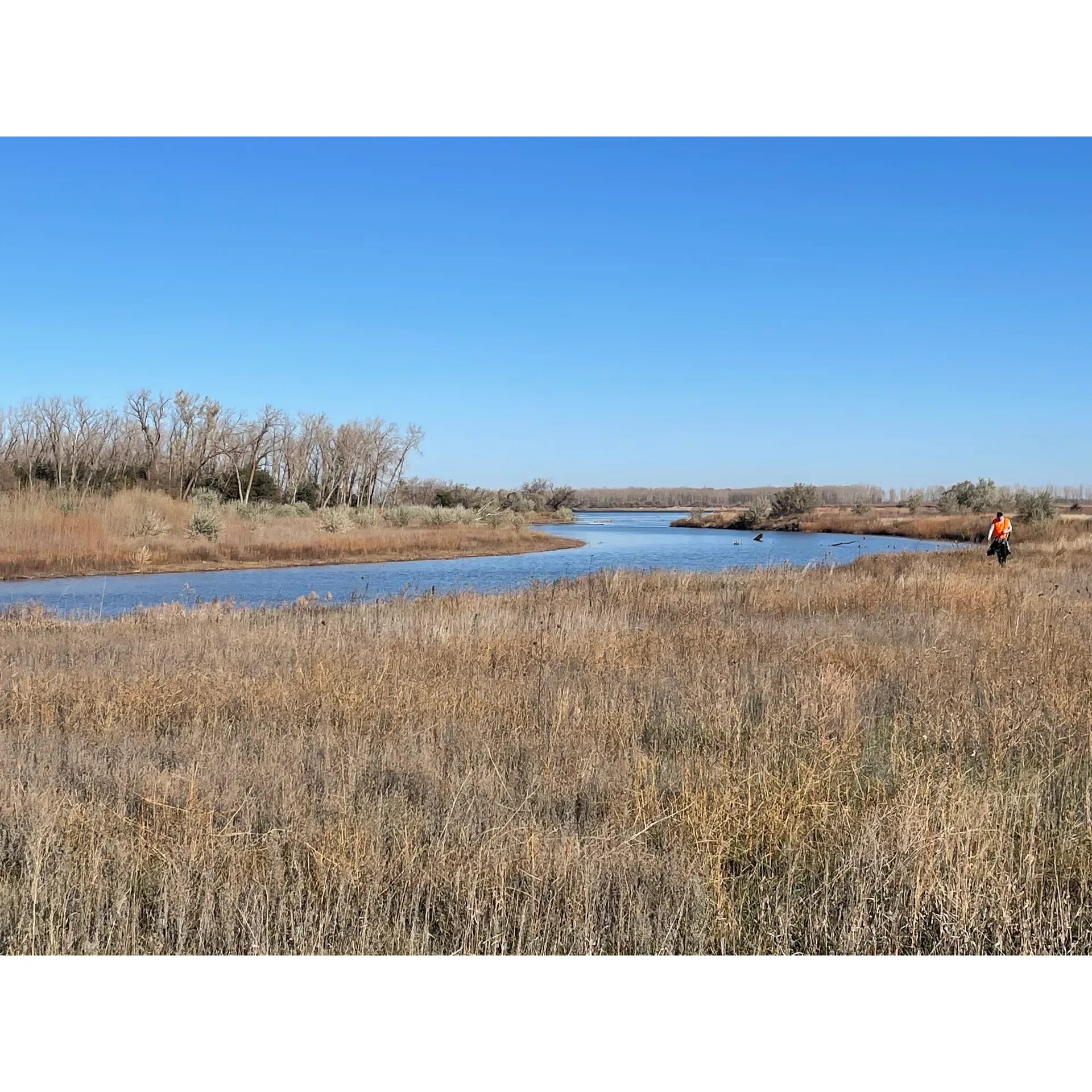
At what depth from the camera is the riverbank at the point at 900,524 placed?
39750 mm

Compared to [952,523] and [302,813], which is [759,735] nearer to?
[302,813]

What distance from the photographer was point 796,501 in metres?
89.7

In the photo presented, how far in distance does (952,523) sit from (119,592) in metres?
54.3

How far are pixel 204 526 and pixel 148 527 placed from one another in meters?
2.69

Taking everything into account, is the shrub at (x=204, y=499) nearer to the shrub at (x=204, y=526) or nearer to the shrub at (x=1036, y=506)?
the shrub at (x=204, y=526)

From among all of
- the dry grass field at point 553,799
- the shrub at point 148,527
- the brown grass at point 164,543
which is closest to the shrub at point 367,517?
the brown grass at point 164,543

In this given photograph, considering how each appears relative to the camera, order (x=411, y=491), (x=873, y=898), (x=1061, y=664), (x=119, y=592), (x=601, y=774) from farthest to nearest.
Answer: (x=411, y=491) < (x=119, y=592) < (x=1061, y=664) < (x=601, y=774) < (x=873, y=898)

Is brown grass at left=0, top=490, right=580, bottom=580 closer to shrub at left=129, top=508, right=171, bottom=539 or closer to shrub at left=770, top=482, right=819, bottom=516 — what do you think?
shrub at left=129, top=508, right=171, bottom=539

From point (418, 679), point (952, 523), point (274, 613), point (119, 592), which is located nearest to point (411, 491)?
point (952, 523)

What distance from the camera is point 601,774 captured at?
197 inches

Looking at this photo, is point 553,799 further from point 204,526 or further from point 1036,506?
point 1036,506

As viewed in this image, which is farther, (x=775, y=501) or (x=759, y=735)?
(x=775, y=501)

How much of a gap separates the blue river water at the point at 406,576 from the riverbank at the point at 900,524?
4.06 meters

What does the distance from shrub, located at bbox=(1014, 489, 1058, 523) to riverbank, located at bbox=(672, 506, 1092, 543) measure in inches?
25.2
